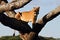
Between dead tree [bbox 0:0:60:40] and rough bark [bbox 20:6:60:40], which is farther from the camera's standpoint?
rough bark [bbox 20:6:60:40]

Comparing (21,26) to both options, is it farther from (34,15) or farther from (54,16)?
(34,15)

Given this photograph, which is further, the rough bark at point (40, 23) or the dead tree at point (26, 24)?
the rough bark at point (40, 23)

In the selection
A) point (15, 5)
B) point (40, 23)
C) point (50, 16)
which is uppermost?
point (15, 5)

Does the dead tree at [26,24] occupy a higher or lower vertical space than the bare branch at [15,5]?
lower

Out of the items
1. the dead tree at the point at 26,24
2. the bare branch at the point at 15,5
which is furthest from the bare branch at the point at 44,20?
the bare branch at the point at 15,5

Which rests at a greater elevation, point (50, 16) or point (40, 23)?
point (50, 16)

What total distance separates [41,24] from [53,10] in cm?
39

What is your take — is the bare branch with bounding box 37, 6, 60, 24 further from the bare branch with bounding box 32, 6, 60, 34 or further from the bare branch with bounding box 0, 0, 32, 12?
the bare branch with bounding box 0, 0, 32, 12

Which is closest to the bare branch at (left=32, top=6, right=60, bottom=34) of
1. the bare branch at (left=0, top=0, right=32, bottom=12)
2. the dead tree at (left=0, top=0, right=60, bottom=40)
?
the dead tree at (left=0, top=0, right=60, bottom=40)

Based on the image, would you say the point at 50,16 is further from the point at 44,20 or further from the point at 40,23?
the point at 40,23

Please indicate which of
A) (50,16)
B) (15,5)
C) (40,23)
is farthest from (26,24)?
(15,5)

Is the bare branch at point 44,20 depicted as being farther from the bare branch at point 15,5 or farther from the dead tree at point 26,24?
the bare branch at point 15,5

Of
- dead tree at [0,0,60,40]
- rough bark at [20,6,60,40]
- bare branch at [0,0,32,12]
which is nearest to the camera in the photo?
bare branch at [0,0,32,12]

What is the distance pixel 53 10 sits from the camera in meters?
6.12
